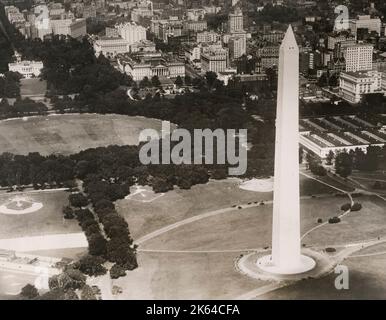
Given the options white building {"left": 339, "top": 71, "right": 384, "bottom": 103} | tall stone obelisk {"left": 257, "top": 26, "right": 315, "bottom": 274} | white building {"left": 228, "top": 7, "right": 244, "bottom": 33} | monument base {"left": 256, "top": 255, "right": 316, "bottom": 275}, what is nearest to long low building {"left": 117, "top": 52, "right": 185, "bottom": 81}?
white building {"left": 228, "top": 7, "right": 244, "bottom": 33}

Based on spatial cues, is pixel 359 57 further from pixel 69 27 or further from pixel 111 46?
pixel 69 27

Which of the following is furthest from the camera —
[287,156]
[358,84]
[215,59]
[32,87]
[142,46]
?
[142,46]

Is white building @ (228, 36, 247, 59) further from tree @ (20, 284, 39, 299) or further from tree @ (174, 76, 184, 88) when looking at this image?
tree @ (20, 284, 39, 299)

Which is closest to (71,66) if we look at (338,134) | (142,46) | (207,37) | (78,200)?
(142,46)

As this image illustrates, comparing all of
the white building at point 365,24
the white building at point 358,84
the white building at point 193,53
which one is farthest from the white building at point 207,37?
the white building at point 358,84

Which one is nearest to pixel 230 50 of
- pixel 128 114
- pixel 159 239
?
pixel 128 114

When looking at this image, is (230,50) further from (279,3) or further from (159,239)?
(159,239)
